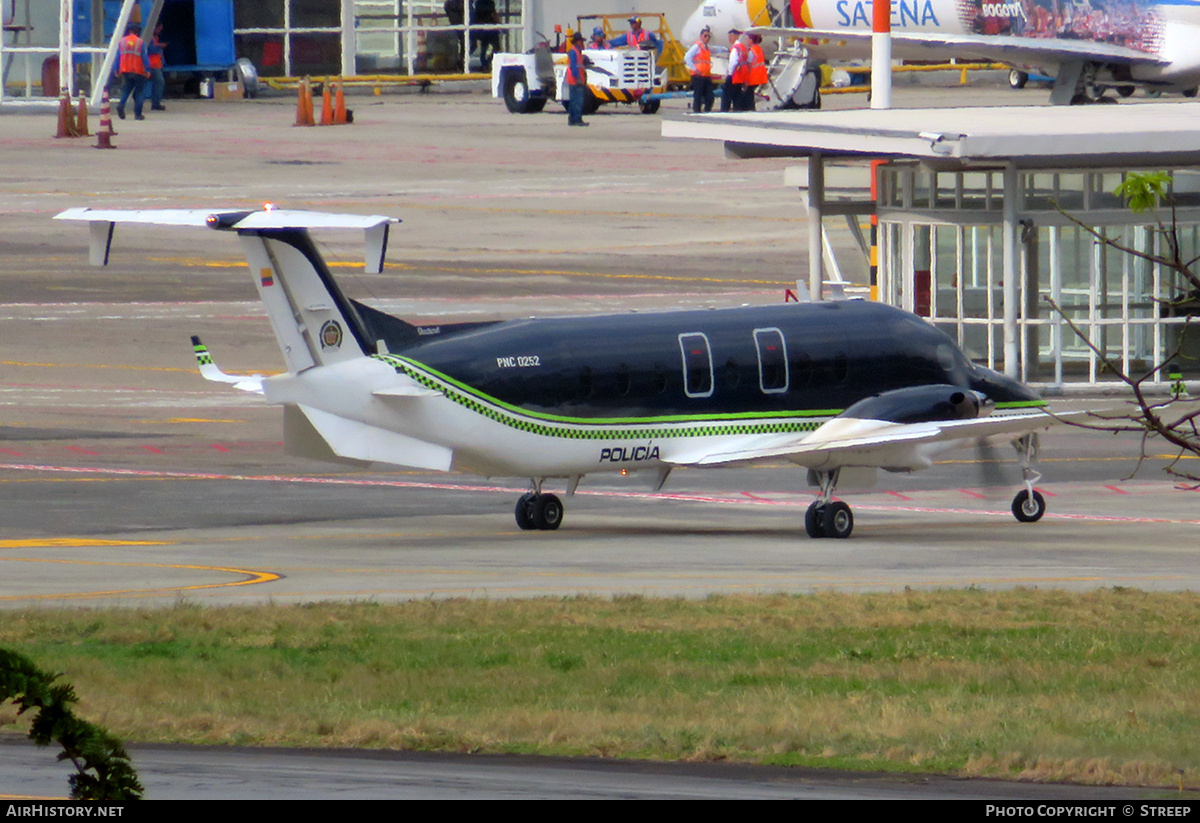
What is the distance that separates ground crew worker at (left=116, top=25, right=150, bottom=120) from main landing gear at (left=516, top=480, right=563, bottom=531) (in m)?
44.7

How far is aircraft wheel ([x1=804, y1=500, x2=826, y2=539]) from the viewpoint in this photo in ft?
86.5

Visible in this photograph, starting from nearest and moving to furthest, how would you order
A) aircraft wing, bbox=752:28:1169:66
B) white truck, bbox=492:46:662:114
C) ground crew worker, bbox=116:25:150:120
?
1. aircraft wing, bbox=752:28:1169:66
2. ground crew worker, bbox=116:25:150:120
3. white truck, bbox=492:46:662:114

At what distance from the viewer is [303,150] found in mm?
66500

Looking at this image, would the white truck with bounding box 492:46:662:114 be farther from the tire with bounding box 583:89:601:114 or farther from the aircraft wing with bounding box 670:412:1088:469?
the aircraft wing with bounding box 670:412:1088:469

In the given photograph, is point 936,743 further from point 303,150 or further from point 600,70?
point 600,70

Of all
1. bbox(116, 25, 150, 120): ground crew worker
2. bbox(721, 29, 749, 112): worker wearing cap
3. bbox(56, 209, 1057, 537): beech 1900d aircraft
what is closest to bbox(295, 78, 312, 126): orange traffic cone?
bbox(116, 25, 150, 120): ground crew worker

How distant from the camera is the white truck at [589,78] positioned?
3051 inches

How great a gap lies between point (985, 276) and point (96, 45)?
41.7m

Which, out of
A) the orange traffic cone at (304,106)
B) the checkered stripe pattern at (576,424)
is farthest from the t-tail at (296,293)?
the orange traffic cone at (304,106)

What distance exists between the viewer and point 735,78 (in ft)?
232

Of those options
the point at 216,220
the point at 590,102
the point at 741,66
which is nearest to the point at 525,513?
the point at 216,220

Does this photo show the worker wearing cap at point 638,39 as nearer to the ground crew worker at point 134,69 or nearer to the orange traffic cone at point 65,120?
the ground crew worker at point 134,69

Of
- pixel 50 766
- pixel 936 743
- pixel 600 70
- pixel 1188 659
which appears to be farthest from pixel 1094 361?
pixel 600 70

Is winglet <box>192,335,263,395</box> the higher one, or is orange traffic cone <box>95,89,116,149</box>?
orange traffic cone <box>95,89,116,149</box>
